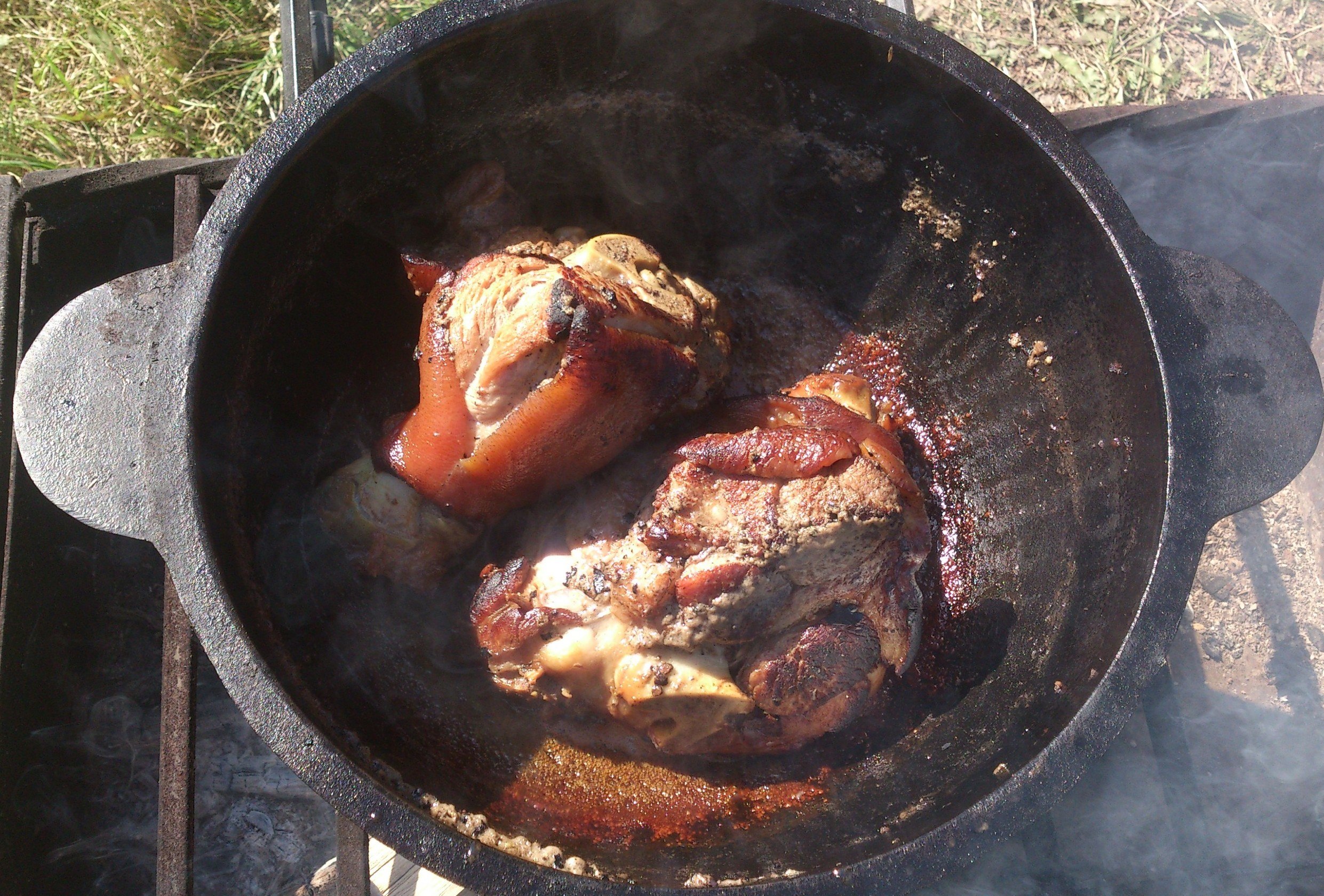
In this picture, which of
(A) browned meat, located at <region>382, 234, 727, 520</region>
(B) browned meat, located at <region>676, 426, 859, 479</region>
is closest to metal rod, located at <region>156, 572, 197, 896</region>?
(A) browned meat, located at <region>382, 234, 727, 520</region>

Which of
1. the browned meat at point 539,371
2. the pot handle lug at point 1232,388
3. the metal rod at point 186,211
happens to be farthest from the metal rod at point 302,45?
the pot handle lug at point 1232,388

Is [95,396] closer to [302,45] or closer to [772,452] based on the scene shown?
[302,45]

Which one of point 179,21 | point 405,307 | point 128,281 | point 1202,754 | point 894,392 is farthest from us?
point 179,21

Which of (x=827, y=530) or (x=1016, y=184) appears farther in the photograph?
(x=1016, y=184)

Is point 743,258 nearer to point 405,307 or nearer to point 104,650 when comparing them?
point 405,307

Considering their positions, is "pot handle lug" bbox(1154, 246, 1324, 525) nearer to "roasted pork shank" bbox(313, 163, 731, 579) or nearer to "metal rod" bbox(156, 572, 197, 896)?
"roasted pork shank" bbox(313, 163, 731, 579)

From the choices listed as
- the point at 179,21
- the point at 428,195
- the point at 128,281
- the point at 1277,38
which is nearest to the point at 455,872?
the point at 128,281
